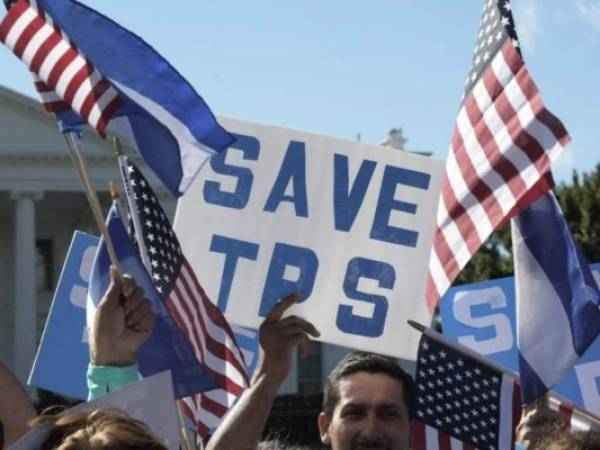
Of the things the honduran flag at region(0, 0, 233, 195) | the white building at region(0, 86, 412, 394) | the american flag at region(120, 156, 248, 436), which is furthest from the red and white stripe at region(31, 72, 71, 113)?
the white building at region(0, 86, 412, 394)

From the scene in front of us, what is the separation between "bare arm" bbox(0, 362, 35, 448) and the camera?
411 centimetres

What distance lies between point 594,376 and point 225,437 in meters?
2.95

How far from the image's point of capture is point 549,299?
512cm

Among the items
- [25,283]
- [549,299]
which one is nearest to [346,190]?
[549,299]

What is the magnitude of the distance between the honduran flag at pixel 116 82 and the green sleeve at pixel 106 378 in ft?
3.42

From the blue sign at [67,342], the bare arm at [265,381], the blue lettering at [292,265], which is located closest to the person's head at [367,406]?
the bare arm at [265,381]

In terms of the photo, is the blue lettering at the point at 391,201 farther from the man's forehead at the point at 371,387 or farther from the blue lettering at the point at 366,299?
the man's forehead at the point at 371,387

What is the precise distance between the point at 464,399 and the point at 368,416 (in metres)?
0.95

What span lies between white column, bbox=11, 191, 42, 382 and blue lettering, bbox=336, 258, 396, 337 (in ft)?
127

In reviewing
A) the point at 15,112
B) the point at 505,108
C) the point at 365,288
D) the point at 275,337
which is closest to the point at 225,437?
the point at 275,337

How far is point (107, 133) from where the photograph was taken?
5.36 m

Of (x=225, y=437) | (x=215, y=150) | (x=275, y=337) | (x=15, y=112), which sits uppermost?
(x=15, y=112)

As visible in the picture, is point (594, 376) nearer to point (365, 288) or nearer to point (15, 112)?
point (365, 288)

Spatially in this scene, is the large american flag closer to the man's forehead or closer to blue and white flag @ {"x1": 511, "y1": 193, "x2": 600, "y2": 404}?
blue and white flag @ {"x1": 511, "y1": 193, "x2": 600, "y2": 404}
